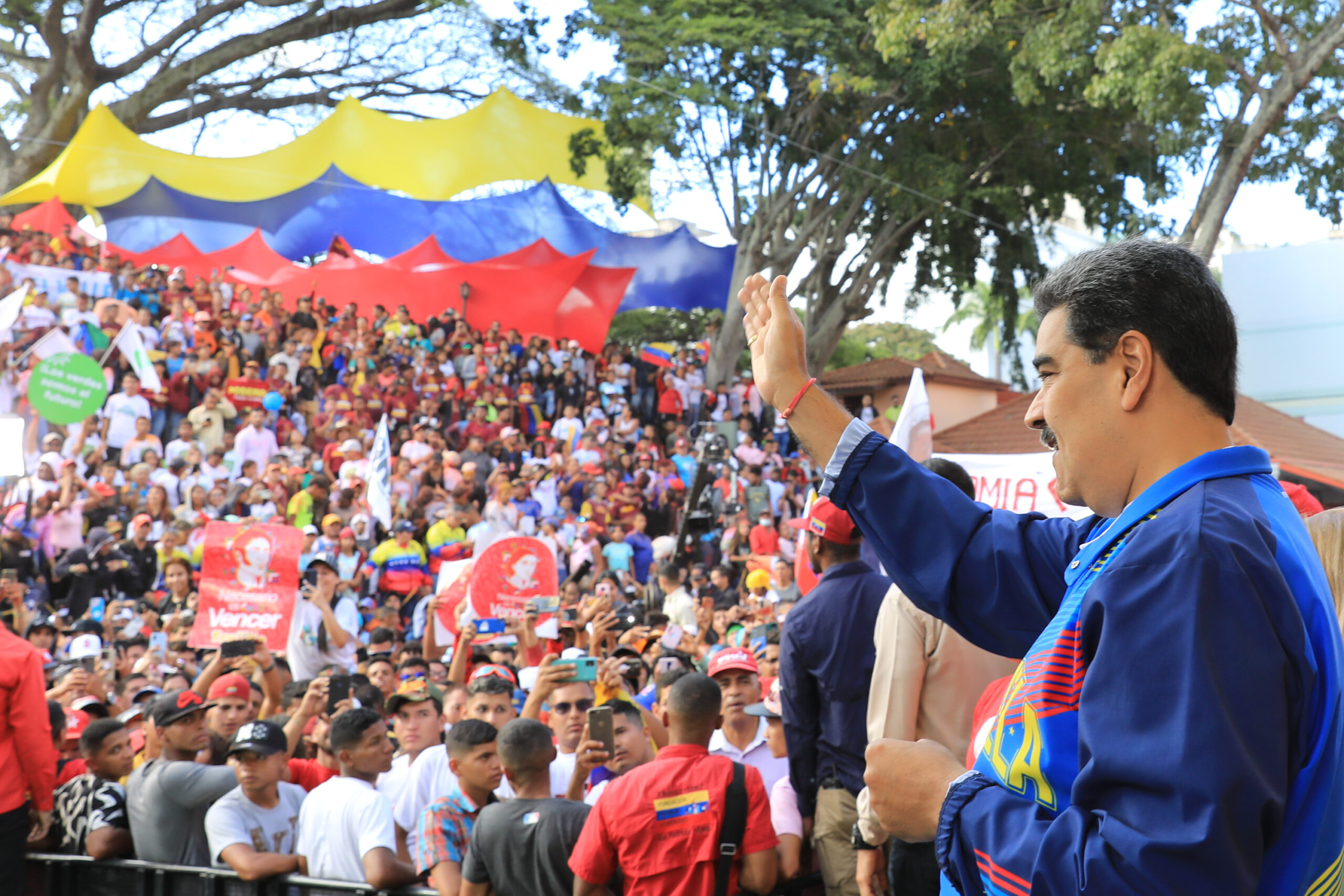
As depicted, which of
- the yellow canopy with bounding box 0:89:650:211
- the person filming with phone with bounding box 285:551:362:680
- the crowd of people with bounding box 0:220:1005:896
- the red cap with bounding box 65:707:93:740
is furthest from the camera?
the yellow canopy with bounding box 0:89:650:211

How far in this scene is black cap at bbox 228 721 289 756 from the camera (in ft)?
15.5

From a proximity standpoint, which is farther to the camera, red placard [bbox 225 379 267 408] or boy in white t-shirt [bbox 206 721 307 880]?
red placard [bbox 225 379 267 408]

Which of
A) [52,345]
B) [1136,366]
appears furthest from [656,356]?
[1136,366]

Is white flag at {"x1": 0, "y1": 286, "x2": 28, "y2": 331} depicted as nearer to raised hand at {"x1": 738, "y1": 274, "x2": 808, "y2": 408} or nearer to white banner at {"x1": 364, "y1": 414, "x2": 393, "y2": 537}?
white banner at {"x1": 364, "y1": 414, "x2": 393, "y2": 537}

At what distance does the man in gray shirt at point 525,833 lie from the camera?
3943 millimetres

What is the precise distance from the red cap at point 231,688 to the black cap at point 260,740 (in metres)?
1.22

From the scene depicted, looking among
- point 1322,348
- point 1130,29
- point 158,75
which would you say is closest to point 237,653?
point 1130,29

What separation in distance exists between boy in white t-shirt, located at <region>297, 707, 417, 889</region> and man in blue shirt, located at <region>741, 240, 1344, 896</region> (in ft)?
10.8

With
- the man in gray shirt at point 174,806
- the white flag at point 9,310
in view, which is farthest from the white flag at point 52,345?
the man in gray shirt at point 174,806

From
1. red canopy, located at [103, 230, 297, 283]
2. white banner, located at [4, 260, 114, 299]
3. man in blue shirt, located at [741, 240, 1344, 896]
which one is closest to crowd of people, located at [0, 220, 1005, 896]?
white banner, located at [4, 260, 114, 299]

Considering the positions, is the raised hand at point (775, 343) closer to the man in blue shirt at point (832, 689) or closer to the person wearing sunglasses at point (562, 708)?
the man in blue shirt at point (832, 689)

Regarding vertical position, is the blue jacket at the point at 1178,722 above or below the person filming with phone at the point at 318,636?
above

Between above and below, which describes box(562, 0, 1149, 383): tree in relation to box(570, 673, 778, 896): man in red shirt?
above

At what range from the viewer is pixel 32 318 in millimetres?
14164
